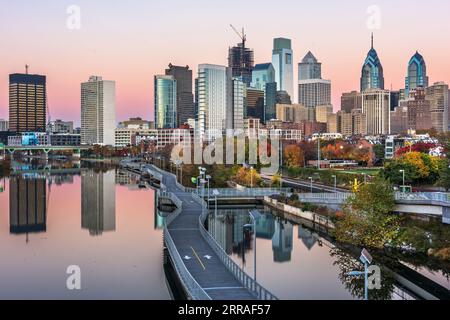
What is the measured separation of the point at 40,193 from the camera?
194ft

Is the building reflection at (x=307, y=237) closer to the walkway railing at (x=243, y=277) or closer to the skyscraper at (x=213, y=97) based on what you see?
the walkway railing at (x=243, y=277)

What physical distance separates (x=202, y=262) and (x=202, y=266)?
0.64 metres

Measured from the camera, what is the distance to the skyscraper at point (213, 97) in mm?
167375

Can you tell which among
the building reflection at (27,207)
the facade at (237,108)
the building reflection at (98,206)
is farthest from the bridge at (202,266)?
the facade at (237,108)

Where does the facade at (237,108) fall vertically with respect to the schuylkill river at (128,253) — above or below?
above

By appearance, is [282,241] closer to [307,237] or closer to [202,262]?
[307,237]

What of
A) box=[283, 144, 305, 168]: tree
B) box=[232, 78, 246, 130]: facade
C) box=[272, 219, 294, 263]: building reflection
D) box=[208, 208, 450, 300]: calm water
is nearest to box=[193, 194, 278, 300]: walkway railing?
box=[208, 208, 450, 300]: calm water

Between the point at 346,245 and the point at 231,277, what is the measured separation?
1194 centimetres

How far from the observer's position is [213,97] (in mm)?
171750

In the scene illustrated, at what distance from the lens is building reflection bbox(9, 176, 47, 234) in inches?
1489

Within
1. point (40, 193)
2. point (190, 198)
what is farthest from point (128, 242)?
point (40, 193)

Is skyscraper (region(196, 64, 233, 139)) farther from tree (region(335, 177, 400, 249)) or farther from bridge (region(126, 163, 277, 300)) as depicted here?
bridge (region(126, 163, 277, 300))

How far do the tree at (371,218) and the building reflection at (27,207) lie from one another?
64.8 feet

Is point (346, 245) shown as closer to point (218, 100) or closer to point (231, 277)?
point (231, 277)
